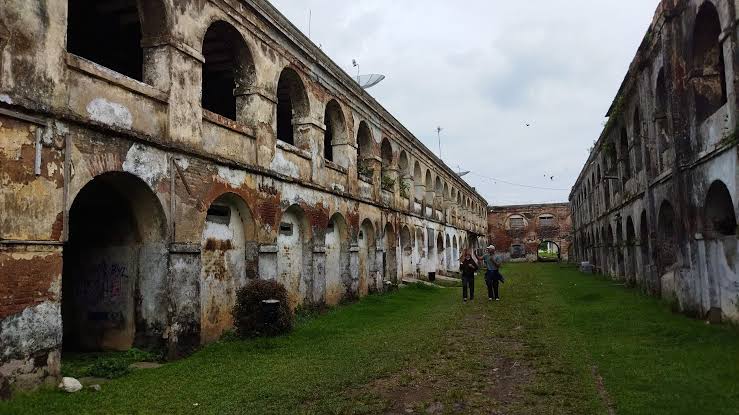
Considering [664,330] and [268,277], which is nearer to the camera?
[664,330]

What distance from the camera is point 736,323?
29.0 feet

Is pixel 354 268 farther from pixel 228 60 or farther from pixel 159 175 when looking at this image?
pixel 159 175

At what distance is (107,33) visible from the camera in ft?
38.0

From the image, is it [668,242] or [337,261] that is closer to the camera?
[668,242]

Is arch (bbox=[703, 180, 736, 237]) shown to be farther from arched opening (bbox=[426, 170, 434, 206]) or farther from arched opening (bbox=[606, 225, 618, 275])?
arched opening (bbox=[426, 170, 434, 206])

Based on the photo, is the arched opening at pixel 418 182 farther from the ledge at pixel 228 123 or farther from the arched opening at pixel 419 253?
the ledge at pixel 228 123

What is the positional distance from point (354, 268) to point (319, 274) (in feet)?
7.28

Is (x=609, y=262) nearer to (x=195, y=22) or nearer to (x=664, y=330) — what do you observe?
(x=664, y=330)

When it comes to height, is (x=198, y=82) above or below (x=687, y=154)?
above

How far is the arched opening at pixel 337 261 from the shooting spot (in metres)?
15.1

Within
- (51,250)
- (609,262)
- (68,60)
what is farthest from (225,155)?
(609,262)

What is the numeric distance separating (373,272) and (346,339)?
8.10m

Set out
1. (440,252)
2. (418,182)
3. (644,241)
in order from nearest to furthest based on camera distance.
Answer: (644,241)
(418,182)
(440,252)

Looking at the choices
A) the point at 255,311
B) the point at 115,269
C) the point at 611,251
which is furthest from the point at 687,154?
the point at 611,251
